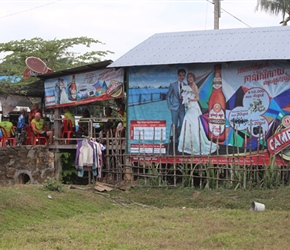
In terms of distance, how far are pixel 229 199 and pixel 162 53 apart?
4843mm

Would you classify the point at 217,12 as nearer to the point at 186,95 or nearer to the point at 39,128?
the point at 186,95

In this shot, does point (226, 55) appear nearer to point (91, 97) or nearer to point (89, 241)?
point (91, 97)

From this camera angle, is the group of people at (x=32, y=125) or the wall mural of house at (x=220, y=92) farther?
the group of people at (x=32, y=125)

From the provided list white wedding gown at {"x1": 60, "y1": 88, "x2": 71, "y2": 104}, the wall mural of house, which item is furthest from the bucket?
white wedding gown at {"x1": 60, "y1": 88, "x2": 71, "y2": 104}

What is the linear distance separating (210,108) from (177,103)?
3.14 ft

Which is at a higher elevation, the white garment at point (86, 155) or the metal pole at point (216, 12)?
the metal pole at point (216, 12)

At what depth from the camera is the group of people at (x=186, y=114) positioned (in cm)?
1659

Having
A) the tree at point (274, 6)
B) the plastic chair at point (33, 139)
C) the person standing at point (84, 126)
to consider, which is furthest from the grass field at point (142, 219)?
the tree at point (274, 6)

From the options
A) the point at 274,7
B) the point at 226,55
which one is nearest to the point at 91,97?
the point at 226,55

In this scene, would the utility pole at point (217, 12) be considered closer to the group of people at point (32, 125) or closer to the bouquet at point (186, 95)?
the bouquet at point (186, 95)

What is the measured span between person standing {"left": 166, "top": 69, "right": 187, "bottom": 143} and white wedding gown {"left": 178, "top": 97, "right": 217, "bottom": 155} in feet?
0.48

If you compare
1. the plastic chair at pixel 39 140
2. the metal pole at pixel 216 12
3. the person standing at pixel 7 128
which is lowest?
the plastic chair at pixel 39 140

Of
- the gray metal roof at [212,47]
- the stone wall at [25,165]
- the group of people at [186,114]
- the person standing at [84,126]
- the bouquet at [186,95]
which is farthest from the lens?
the person standing at [84,126]

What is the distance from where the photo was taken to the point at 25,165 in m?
18.4
